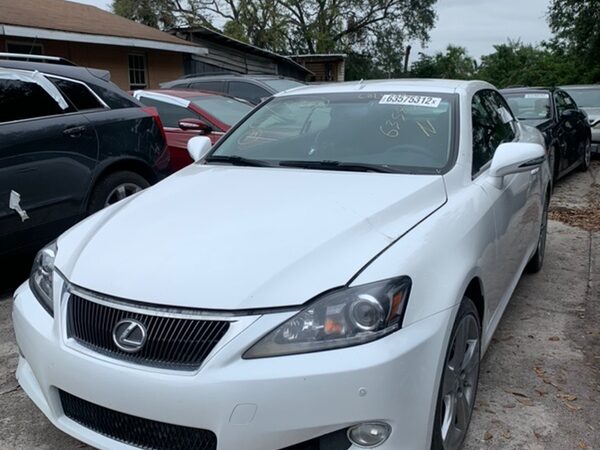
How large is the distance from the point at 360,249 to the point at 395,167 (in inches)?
38.1

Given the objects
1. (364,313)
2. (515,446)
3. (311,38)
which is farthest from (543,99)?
(311,38)

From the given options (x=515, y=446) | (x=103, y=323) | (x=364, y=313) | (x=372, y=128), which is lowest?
(x=515, y=446)

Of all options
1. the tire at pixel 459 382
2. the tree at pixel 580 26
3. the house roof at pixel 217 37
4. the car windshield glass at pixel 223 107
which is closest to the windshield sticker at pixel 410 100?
the tire at pixel 459 382

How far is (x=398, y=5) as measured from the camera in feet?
119

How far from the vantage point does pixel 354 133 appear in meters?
3.29

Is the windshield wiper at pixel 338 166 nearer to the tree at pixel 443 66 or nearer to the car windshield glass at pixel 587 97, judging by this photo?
the car windshield glass at pixel 587 97

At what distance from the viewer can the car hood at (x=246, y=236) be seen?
1.96 metres

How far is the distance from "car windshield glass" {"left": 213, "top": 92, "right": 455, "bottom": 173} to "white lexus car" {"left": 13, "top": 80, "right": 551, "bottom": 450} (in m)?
0.05

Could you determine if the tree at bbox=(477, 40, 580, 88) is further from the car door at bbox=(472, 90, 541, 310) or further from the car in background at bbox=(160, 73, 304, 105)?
the car door at bbox=(472, 90, 541, 310)

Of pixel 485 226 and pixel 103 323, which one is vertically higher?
pixel 485 226

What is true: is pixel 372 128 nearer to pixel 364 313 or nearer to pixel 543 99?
pixel 364 313

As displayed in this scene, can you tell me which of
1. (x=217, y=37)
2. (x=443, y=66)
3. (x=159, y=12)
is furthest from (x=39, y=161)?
(x=443, y=66)

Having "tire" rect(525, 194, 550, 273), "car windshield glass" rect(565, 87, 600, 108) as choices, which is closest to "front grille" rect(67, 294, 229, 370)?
"tire" rect(525, 194, 550, 273)

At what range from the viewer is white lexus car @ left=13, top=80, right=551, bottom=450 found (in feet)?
5.96
